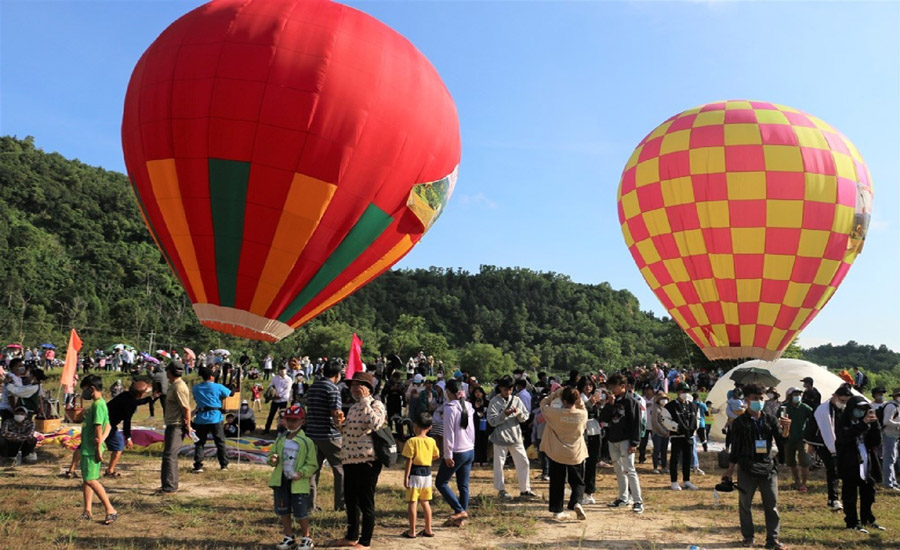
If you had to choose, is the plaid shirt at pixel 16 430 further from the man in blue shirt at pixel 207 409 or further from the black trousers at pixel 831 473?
the black trousers at pixel 831 473

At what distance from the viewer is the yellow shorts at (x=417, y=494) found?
692cm

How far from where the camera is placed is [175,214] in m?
12.2

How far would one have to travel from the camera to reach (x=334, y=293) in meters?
13.2

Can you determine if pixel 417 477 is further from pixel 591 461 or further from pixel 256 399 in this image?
pixel 256 399

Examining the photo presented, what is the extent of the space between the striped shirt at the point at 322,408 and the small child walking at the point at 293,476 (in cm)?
129

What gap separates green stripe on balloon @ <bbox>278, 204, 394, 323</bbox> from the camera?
41.0 ft

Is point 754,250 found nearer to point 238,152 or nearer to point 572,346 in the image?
point 238,152

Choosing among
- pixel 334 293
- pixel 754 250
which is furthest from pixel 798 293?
pixel 334 293

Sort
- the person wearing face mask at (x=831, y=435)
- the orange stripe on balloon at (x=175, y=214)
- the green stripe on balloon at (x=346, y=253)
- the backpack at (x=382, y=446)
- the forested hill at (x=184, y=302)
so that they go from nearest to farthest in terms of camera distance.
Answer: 1. the backpack at (x=382, y=446)
2. the person wearing face mask at (x=831, y=435)
3. the orange stripe on balloon at (x=175, y=214)
4. the green stripe on balloon at (x=346, y=253)
5. the forested hill at (x=184, y=302)

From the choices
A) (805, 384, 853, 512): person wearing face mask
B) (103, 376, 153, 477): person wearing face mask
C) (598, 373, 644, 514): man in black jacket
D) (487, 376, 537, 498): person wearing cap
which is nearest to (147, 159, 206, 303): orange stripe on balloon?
(103, 376, 153, 477): person wearing face mask

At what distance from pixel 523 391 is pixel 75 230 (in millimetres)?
88855

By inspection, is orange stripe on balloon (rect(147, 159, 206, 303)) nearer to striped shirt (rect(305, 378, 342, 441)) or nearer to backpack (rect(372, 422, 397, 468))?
striped shirt (rect(305, 378, 342, 441))

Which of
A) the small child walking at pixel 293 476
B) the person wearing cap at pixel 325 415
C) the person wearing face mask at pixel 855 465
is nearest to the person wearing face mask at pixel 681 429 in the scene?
the person wearing face mask at pixel 855 465

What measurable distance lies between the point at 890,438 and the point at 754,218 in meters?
9.55
